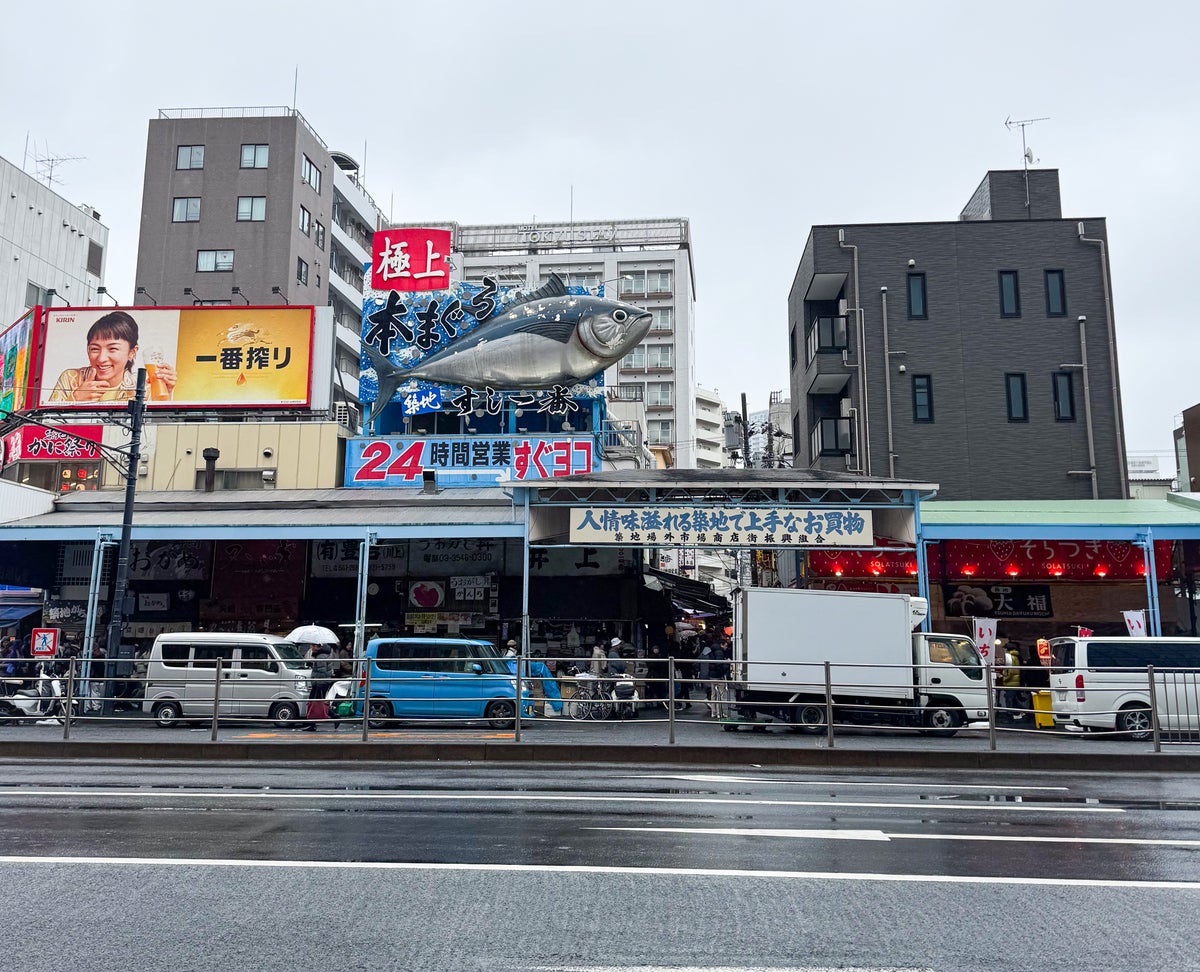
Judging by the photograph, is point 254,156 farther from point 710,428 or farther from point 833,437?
point 710,428

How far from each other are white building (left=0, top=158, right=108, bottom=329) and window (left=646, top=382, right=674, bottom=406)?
40492 millimetres

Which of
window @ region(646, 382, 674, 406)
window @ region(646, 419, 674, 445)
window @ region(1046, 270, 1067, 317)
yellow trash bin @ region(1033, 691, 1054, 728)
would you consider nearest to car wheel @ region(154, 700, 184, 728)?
yellow trash bin @ region(1033, 691, 1054, 728)

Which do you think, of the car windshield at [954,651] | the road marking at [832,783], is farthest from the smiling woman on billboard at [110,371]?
the road marking at [832,783]

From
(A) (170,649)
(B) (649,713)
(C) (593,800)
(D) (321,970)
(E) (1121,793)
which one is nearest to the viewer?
(D) (321,970)

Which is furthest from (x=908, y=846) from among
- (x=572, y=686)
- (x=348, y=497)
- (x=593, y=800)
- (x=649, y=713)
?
(x=348, y=497)

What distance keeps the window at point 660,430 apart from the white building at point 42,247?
4115 centimetres

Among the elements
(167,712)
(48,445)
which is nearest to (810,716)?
(167,712)

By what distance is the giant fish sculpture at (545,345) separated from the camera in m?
31.8

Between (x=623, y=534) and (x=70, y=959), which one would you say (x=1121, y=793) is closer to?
(x=70, y=959)

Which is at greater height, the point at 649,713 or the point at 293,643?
the point at 293,643

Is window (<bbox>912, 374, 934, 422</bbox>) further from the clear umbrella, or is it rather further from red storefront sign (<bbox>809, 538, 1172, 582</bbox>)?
the clear umbrella

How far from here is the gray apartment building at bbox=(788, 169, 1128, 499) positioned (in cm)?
3322

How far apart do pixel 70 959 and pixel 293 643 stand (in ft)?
61.3

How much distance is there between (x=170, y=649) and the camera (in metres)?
22.5
